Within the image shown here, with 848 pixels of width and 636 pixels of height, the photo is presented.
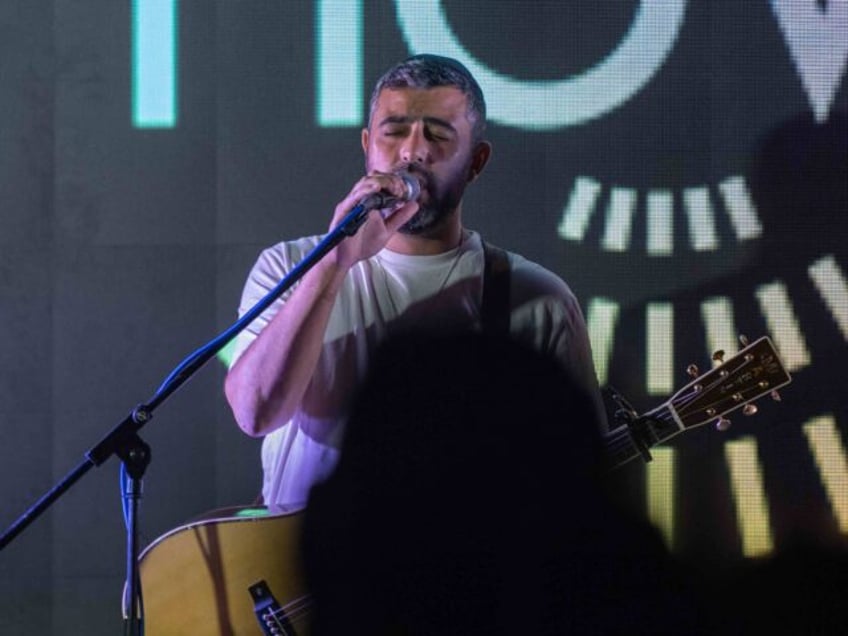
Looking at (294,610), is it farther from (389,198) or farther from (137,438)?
(389,198)

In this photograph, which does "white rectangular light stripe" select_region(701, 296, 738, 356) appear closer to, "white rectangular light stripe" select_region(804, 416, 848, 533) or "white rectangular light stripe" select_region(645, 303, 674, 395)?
"white rectangular light stripe" select_region(645, 303, 674, 395)

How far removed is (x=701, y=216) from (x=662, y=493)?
2.29ft

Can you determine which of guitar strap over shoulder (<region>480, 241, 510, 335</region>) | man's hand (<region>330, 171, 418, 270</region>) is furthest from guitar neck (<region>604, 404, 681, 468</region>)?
man's hand (<region>330, 171, 418, 270</region>)

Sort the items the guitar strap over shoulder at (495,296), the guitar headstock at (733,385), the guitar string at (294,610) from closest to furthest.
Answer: the guitar string at (294,610) < the guitar headstock at (733,385) < the guitar strap over shoulder at (495,296)

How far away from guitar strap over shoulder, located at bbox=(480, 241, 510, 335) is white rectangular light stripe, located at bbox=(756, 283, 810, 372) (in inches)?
30.6

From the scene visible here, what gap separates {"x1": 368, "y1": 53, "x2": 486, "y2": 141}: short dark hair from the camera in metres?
2.37

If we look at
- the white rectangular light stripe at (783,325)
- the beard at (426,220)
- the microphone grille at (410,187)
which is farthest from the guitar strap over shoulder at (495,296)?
the white rectangular light stripe at (783,325)

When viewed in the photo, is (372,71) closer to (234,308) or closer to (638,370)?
(234,308)

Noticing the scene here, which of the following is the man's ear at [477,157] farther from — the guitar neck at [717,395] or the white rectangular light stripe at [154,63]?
the white rectangular light stripe at [154,63]

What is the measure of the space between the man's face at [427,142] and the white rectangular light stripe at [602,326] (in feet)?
2.14

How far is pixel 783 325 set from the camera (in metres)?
2.91

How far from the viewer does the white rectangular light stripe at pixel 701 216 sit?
9.52ft

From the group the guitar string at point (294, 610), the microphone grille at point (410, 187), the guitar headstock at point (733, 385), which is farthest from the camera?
the guitar headstock at point (733, 385)

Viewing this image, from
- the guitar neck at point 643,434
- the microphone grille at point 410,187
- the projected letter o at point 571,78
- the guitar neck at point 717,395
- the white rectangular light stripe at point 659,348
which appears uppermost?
the projected letter o at point 571,78
